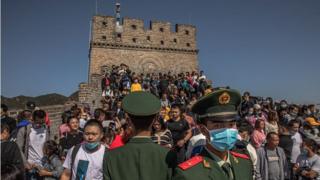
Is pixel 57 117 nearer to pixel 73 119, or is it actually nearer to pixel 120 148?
pixel 73 119

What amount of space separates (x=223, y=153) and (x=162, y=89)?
12865mm

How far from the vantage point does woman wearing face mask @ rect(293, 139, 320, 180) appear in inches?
227

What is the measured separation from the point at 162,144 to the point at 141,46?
88.5 feet

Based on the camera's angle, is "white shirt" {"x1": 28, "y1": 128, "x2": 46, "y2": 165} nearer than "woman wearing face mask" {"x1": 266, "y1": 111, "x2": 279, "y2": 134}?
Yes

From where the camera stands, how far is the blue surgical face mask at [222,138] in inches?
99.1

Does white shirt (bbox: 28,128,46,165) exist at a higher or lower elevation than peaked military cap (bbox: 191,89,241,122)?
lower

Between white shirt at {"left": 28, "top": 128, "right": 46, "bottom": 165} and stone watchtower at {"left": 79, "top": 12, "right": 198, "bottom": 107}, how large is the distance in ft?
73.8

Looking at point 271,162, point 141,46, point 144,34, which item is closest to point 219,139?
point 271,162

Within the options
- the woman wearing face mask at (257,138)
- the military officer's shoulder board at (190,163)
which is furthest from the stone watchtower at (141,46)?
the military officer's shoulder board at (190,163)

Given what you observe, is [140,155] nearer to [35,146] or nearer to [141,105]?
[141,105]

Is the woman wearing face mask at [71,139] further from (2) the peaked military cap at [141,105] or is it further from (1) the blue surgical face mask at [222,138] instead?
(1) the blue surgical face mask at [222,138]

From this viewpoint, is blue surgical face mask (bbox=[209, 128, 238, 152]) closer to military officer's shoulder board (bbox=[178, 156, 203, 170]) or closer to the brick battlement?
military officer's shoulder board (bbox=[178, 156, 203, 170])

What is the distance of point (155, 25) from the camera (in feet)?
106

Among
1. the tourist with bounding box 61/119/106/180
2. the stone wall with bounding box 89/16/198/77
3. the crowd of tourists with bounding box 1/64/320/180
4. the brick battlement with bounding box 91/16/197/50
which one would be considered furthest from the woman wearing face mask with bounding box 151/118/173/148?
the brick battlement with bounding box 91/16/197/50
